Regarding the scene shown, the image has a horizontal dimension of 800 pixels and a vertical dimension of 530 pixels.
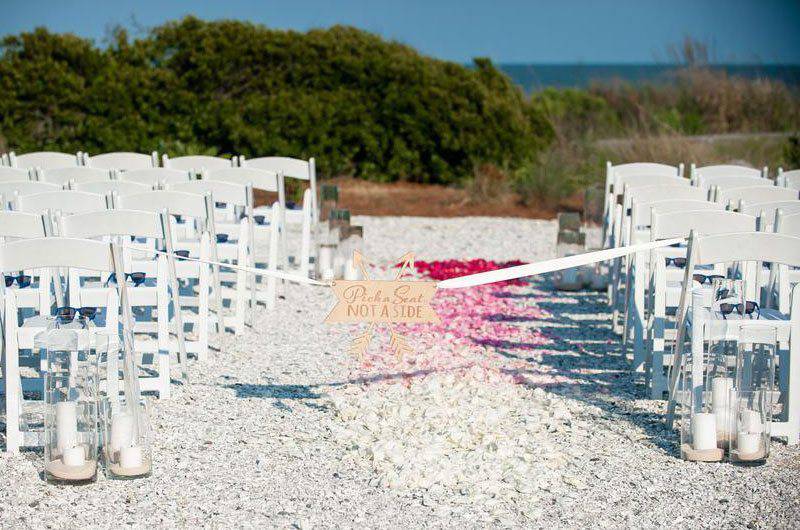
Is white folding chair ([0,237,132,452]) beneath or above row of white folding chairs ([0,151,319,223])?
beneath

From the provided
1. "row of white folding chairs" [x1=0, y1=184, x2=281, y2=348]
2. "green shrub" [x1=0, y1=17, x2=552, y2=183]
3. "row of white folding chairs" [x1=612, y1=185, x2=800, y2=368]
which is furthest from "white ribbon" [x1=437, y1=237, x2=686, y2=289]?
"green shrub" [x1=0, y1=17, x2=552, y2=183]

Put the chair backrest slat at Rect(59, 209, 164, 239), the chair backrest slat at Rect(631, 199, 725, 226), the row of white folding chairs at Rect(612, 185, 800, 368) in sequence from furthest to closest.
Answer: the row of white folding chairs at Rect(612, 185, 800, 368), the chair backrest slat at Rect(631, 199, 725, 226), the chair backrest slat at Rect(59, 209, 164, 239)

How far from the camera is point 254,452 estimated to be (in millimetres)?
5320

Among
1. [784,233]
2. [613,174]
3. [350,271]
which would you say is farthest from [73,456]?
[613,174]

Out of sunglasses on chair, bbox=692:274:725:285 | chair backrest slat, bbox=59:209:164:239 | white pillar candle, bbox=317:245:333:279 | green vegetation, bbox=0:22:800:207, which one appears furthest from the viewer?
green vegetation, bbox=0:22:800:207

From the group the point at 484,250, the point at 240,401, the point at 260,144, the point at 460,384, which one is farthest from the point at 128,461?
the point at 260,144

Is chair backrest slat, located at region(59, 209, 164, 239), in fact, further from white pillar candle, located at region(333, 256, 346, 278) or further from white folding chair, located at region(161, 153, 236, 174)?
white folding chair, located at region(161, 153, 236, 174)

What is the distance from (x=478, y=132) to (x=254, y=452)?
11.2 meters

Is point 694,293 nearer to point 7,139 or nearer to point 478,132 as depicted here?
point 478,132

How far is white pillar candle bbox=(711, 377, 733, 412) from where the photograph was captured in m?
5.13

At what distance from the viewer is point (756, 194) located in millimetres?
7609

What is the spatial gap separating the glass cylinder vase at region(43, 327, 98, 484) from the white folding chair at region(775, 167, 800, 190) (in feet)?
20.8

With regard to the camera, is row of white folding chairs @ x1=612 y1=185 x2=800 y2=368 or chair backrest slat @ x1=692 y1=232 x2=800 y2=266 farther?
row of white folding chairs @ x1=612 y1=185 x2=800 y2=368

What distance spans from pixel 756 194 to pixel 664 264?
196cm
